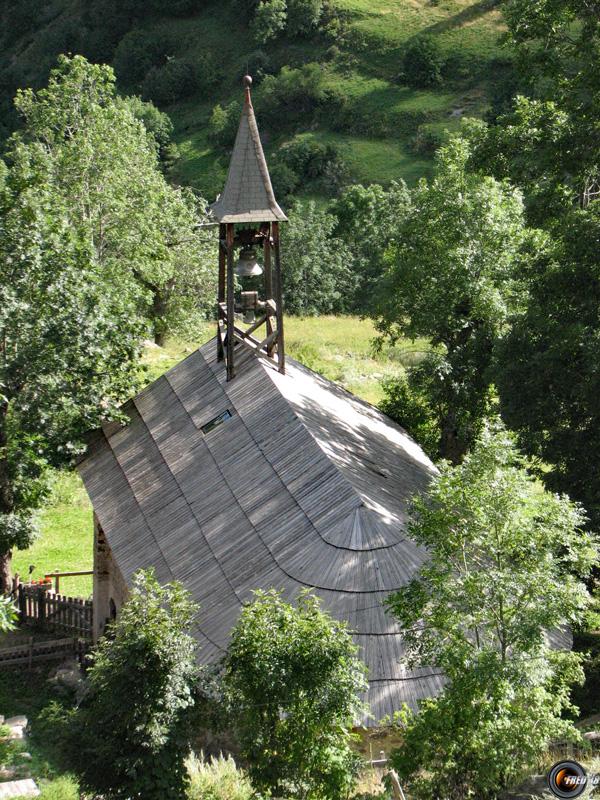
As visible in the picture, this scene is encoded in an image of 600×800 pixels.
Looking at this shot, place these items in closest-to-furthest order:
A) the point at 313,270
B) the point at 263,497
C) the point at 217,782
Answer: the point at 217,782, the point at 263,497, the point at 313,270

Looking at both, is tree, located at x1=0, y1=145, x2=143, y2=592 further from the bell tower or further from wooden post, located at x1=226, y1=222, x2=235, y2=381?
the bell tower

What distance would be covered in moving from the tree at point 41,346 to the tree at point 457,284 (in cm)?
952

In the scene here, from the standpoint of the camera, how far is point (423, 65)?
83.2m

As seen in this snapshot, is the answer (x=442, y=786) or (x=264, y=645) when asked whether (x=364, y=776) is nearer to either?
(x=442, y=786)

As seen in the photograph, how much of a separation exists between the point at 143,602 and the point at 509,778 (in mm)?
5383

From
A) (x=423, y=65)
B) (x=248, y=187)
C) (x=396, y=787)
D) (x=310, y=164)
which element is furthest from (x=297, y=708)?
(x=423, y=65)

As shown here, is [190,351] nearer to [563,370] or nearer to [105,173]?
[105,173]

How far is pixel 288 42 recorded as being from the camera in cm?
9369

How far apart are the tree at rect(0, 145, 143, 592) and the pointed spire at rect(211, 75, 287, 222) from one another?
11.6 ft

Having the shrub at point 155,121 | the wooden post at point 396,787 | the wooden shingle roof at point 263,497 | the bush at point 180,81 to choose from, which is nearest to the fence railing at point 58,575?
the wooden shingle roof at point 263,497

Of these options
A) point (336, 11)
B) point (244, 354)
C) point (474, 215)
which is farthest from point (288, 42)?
point (244, 354)

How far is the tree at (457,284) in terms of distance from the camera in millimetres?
28172

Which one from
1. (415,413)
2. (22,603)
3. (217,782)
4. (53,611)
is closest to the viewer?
(217,782)

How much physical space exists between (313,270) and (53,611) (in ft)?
124
